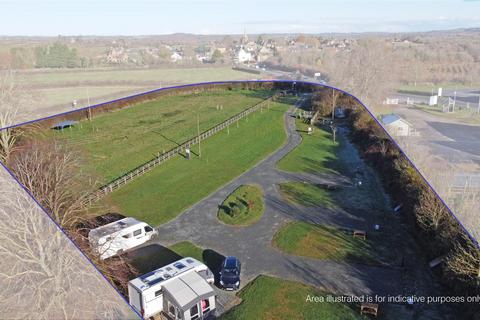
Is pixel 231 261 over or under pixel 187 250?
over

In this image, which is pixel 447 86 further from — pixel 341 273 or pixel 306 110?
pixel 341 273

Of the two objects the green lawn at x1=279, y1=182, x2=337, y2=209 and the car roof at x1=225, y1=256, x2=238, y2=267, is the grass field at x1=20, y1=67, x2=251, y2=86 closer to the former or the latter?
the car roof at x1=225, y1=256, x2=238, y2=267

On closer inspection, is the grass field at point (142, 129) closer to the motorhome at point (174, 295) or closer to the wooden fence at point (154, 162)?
the wooden fence at point (154, 162)

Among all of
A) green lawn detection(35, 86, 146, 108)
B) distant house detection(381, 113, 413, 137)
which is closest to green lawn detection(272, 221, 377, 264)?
distant house detection(381, 113, 413, 137)

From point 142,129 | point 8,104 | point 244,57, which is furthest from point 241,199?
point 244,57

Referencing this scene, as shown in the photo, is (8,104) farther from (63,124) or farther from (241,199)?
(63,124)
